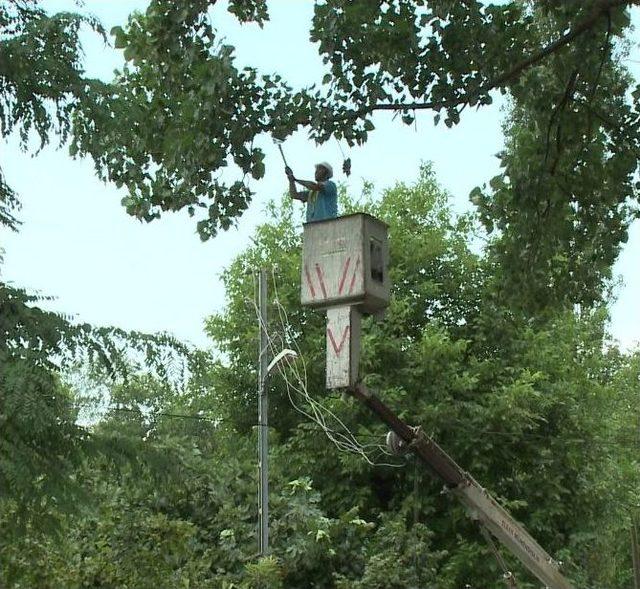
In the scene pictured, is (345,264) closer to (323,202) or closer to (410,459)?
(323,202)

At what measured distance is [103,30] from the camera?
5551 millimetres

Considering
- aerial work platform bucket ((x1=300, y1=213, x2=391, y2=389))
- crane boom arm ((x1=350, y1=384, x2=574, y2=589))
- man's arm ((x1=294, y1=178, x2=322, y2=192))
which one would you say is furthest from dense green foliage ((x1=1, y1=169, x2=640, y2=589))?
aerial work platform bucket ((x1=300, y1=213, x2=391, y2=389))

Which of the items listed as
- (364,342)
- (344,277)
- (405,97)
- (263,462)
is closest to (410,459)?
(364,342)

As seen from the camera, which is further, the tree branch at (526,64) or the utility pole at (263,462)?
the utility pole at (263,462)

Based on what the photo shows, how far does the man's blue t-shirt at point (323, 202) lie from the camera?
8914mm

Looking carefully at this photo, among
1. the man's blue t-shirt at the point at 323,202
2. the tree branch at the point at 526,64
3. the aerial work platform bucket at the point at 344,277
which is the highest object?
the tree branch at the point at 526,64

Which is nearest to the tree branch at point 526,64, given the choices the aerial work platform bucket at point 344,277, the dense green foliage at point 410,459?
the aerial work platform bucket at point 344,277

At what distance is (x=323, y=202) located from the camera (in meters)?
8.92

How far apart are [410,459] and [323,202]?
13590mm

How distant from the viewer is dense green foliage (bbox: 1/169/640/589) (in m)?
17.0

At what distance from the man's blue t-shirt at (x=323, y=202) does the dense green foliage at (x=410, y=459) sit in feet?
23.0

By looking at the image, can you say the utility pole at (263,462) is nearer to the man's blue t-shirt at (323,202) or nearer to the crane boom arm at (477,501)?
the crane boom arm at (477,501)

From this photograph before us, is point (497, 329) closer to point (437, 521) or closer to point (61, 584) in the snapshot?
point (437, 521)

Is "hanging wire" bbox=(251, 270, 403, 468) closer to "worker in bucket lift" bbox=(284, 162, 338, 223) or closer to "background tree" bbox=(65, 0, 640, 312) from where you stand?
"background tree" bbox=(65, 0, 640, 312)
